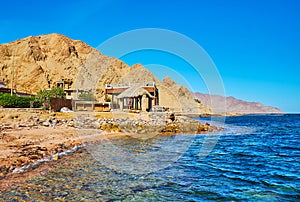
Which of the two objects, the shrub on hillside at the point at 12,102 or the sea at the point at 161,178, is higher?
the shrub on hillside at the point at 12,102

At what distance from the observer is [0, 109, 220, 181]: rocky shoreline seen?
10608 millimetres

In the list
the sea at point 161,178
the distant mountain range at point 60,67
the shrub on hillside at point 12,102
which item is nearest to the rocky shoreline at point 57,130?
the sea at point 161,178

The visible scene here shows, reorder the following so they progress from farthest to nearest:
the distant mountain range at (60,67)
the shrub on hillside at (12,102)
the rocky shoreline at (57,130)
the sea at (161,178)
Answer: the distant mountain range at (60,67), the shrub on hillside at (12,102), the rocky shoreline at (57,130), the sea at (161,178)

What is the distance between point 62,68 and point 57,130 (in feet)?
225

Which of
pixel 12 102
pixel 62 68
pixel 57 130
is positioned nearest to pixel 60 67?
pixel 62 68

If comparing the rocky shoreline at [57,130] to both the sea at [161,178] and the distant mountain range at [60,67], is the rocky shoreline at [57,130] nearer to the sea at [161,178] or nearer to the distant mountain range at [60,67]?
the sea at [161,178]

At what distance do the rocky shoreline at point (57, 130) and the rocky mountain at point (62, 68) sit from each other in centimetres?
4500

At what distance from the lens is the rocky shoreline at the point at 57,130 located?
10608mm

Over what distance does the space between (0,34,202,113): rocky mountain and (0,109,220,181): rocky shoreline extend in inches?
1772

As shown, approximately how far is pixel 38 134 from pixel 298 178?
1327 centimetres

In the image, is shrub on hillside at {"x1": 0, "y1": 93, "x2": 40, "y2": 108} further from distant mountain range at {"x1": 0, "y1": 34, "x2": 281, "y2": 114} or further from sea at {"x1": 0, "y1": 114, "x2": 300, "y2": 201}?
distant mountain range at {"x1": 0, "y1": 34, "x2": 281, "y2": 114}

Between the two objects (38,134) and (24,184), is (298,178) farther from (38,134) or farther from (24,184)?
(38,134)

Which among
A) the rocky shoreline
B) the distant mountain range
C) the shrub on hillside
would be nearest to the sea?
the rocky shoreline

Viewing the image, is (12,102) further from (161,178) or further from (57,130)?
(161,178)
